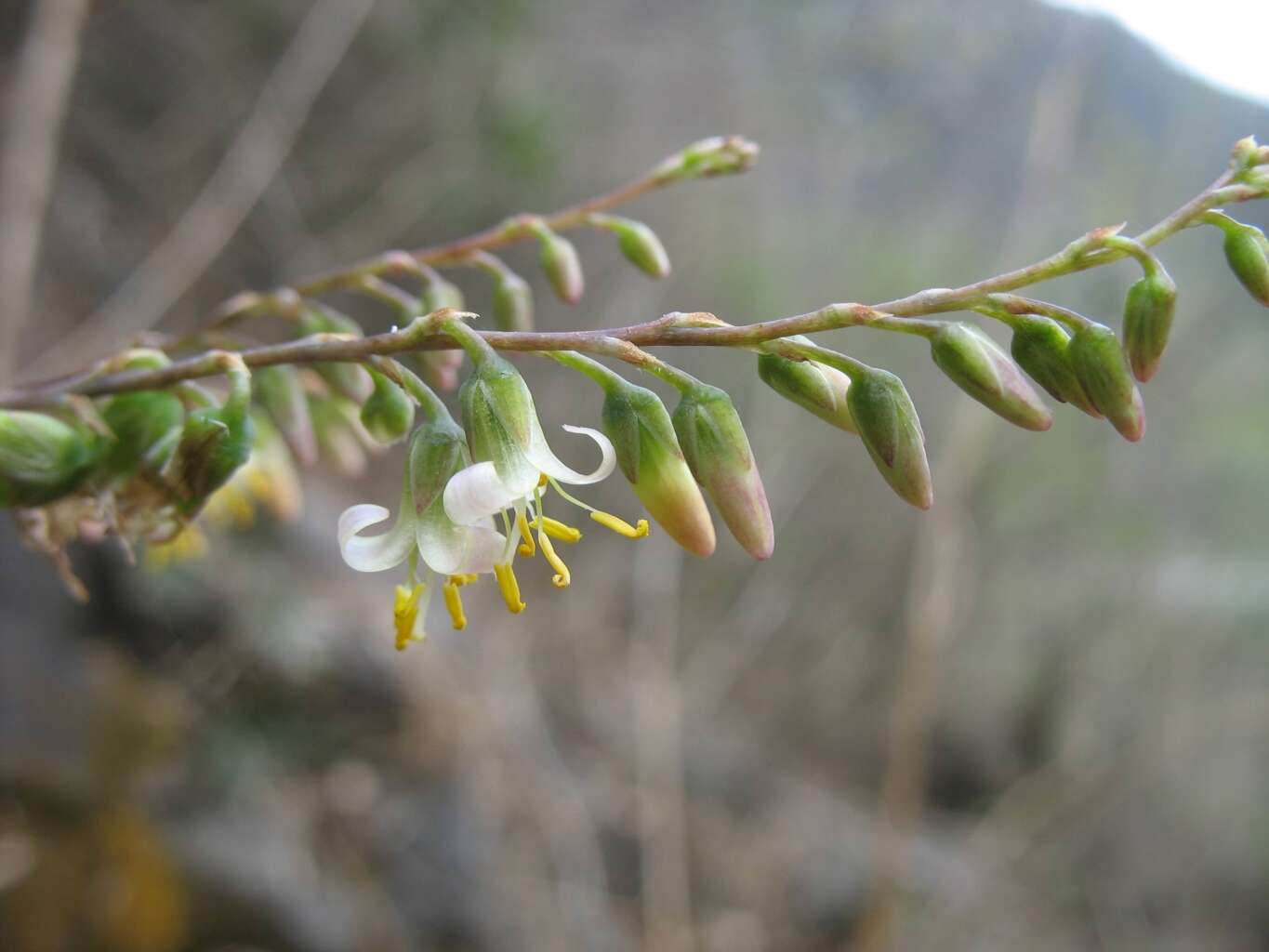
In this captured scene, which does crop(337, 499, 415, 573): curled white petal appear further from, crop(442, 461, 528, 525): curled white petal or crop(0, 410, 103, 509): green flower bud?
crop(0, 410, 103, 509): green flower bud

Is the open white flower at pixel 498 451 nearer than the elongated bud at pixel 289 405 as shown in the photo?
Yes

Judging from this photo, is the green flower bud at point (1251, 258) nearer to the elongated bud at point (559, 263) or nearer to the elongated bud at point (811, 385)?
the elongated bud at point (811, 385)

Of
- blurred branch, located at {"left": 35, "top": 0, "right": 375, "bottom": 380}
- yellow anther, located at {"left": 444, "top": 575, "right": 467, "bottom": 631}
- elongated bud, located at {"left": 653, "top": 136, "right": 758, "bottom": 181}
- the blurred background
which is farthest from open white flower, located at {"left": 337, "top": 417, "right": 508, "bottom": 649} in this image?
blurred branch, located at {"left": 35, "top": 0, "right": 375, "bottom": 380}

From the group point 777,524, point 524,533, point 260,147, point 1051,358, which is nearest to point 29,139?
point 260,147

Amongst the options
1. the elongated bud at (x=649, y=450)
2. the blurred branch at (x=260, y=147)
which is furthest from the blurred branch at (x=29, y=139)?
the elongated bud at (x=649, y=450)

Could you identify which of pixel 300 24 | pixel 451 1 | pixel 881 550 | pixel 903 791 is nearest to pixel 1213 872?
pixel 881 550

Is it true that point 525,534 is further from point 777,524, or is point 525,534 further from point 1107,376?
point 777,524
